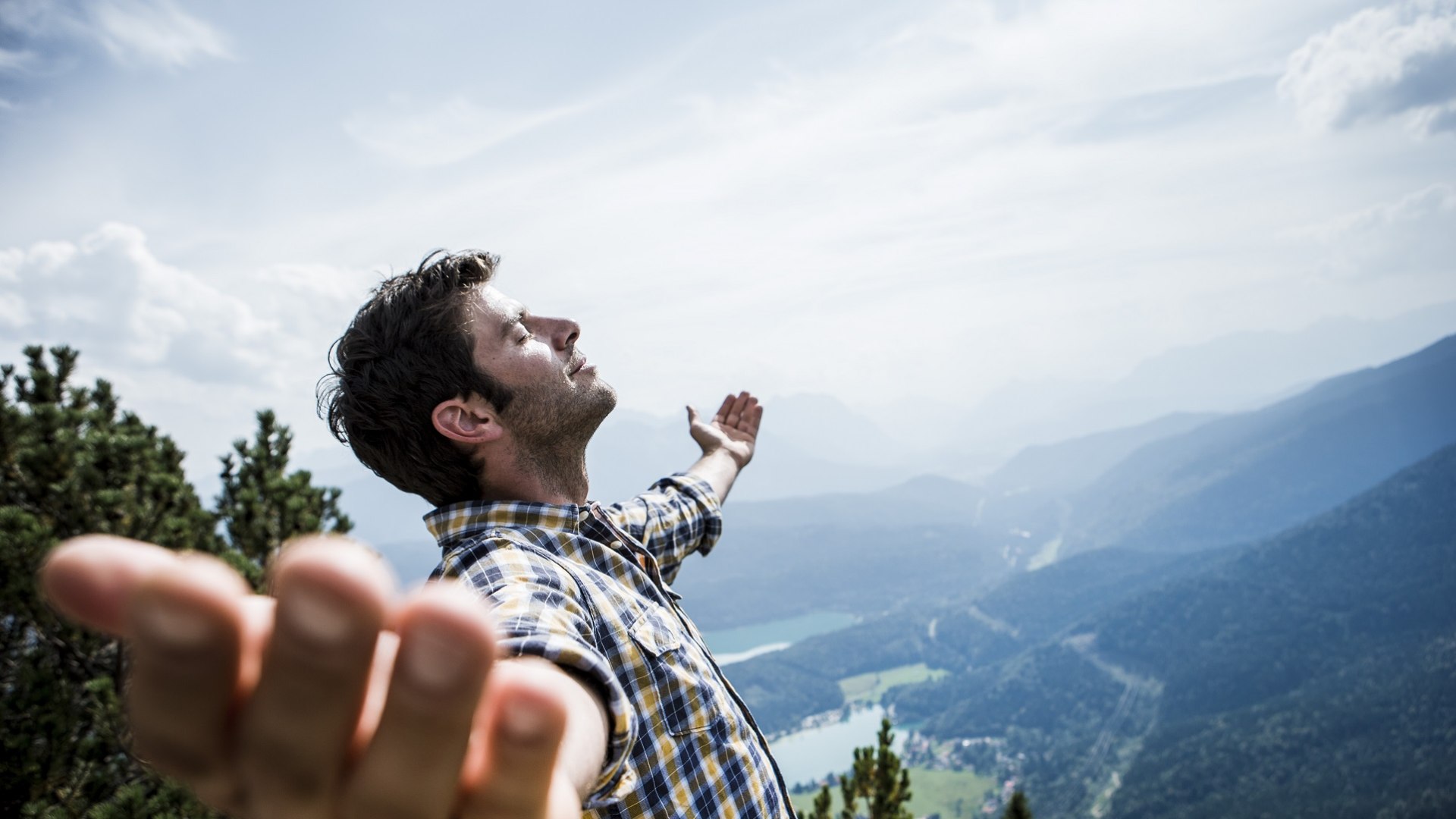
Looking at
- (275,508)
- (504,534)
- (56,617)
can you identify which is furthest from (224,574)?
(56,617)

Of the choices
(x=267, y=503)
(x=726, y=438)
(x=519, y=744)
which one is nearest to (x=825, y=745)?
(x=267, y=503)

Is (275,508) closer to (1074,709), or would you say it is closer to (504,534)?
(504,534)

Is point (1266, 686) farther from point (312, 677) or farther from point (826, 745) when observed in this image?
point (312, 677)

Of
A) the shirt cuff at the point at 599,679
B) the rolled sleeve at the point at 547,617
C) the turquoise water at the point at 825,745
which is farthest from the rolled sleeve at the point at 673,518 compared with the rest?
the turquoise water at the point at 825,745

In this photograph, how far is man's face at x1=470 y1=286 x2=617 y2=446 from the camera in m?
2.87

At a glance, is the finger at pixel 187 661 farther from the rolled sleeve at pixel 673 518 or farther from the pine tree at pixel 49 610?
the pine tree at pixel 49 610

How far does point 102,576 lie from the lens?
1.96 feet

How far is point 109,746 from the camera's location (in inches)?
327

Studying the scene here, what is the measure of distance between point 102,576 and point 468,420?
7.46 feet

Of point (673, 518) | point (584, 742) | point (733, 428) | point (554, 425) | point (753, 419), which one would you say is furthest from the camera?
point (753, 419)

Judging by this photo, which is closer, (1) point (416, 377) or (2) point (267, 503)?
(1) point (416, 377)

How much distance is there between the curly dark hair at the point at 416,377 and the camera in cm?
283

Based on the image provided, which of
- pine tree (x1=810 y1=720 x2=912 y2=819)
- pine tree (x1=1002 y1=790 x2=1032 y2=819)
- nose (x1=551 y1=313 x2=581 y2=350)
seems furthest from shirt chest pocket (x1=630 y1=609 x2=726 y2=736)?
pine tree (x1=1002 y1=790 x2=1032 y2=819)

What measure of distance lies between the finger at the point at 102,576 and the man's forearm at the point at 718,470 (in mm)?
3777
